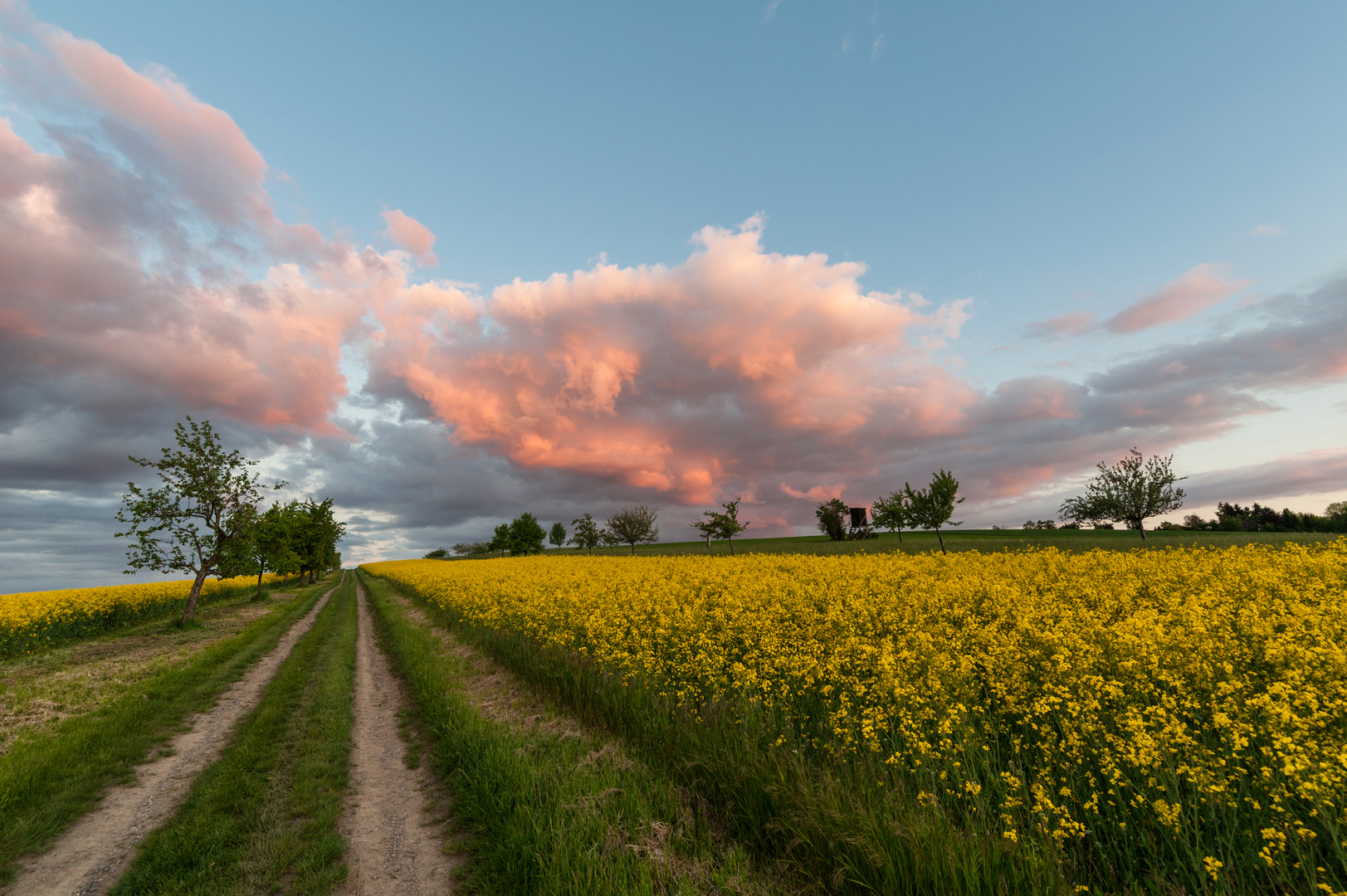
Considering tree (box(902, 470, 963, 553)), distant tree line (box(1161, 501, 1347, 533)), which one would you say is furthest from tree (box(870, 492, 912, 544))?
distant tree line (box(1161, 501, 1347, 533))

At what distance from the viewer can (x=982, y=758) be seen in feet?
15.3

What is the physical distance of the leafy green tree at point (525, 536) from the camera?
88.8 metres

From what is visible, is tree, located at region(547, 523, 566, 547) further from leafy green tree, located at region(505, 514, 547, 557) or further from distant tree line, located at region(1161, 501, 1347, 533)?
distant tree line, located at region(1161, 501, 1347, 533)

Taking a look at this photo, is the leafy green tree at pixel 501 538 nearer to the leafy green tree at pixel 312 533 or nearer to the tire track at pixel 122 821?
the leafy green tree at pixel 312 533

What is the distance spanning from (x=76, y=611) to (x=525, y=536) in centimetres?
6587

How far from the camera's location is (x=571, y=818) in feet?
17.1

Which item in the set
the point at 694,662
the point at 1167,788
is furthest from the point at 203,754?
the point at 1167,788

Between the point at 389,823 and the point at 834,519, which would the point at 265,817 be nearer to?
the point at 389,823

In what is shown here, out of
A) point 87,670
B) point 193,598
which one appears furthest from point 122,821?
point 193,598

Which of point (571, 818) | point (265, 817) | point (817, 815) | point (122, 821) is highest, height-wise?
point (817, 815)

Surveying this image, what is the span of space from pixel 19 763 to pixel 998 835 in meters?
13.3

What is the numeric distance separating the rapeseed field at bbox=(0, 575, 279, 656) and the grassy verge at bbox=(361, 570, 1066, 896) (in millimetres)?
26469

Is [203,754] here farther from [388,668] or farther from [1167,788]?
[1167,788]

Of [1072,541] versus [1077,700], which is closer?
A: [1077,700]
